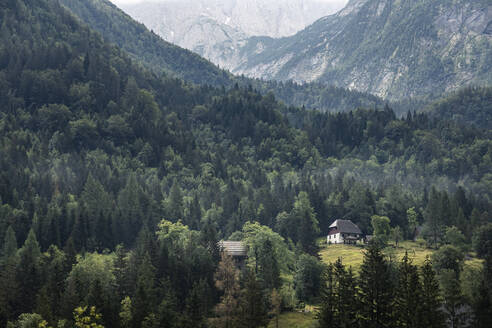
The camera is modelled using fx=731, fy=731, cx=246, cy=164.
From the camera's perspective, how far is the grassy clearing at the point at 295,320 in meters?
135

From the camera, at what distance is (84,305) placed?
12381 centimetres

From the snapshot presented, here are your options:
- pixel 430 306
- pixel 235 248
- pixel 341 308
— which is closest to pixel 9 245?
pixel 235 248

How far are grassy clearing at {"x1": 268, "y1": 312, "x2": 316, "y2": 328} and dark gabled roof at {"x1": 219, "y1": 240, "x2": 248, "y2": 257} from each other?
1547 inches

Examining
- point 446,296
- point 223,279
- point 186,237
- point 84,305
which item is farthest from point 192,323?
point 186,237

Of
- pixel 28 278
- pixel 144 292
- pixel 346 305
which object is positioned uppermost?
pixel 28 278

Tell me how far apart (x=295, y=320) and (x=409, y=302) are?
129ft

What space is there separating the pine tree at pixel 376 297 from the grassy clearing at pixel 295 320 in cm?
2255

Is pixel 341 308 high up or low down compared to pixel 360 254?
down

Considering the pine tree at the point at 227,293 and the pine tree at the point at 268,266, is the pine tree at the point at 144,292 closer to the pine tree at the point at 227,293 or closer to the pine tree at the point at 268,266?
the pine tree at the point at 227,293

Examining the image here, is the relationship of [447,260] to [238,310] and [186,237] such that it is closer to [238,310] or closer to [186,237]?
[238,310]

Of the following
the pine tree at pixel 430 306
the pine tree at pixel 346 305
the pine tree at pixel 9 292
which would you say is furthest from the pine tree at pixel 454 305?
the pine tree at pixel 9 292

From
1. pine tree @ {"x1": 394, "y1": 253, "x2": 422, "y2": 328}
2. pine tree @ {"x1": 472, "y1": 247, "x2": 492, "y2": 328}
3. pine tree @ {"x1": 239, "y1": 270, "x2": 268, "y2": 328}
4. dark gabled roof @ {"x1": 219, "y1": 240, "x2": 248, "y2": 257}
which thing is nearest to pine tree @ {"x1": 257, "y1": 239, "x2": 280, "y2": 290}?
dark gabled roof @ {"x1": 219, "y1": 240, "x2": 248, "y2": 257}

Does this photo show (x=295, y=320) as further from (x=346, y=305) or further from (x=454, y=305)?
(x=454, y=305)

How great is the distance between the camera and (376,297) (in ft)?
363
